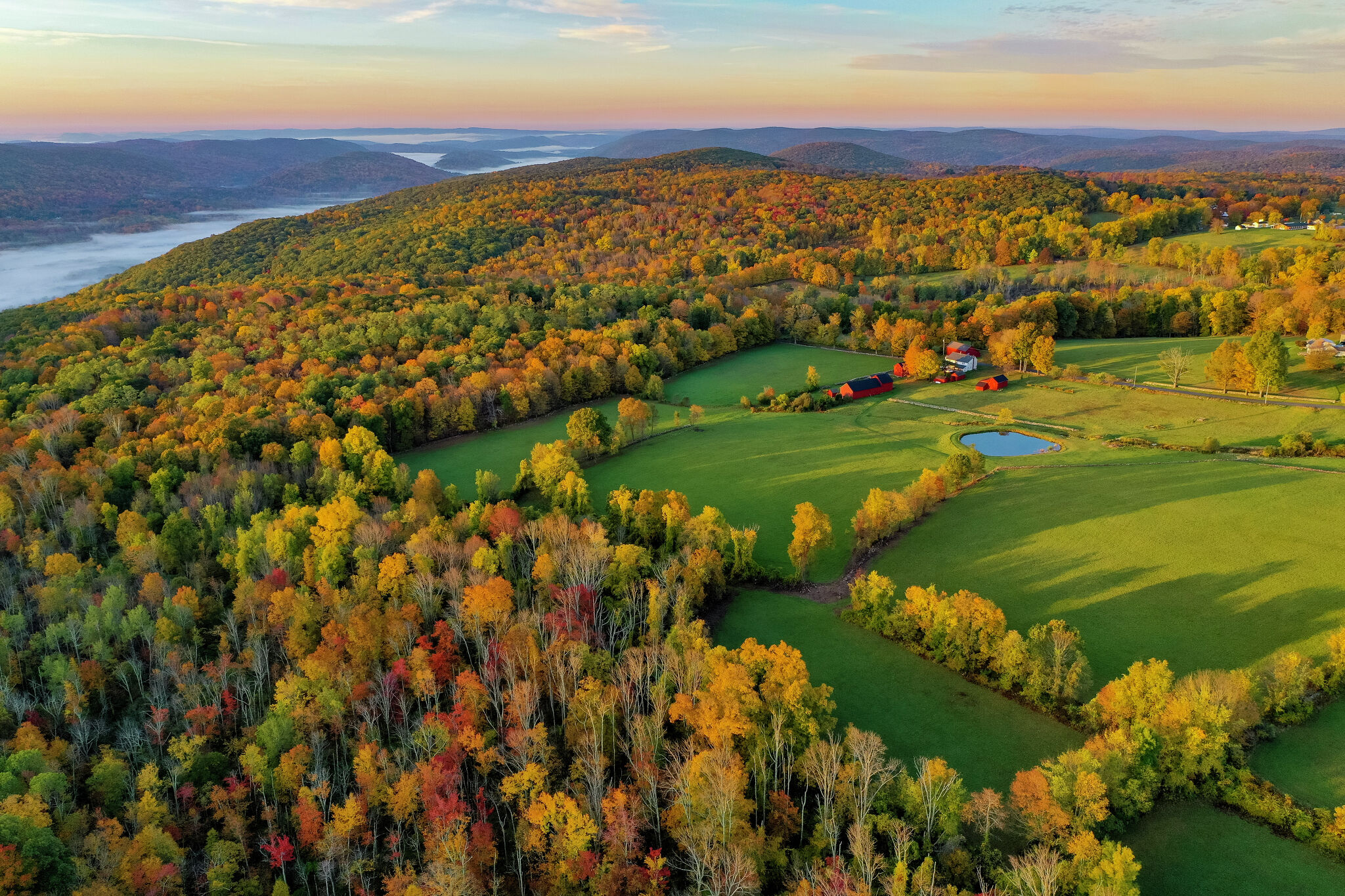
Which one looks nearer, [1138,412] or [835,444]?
[835,444]

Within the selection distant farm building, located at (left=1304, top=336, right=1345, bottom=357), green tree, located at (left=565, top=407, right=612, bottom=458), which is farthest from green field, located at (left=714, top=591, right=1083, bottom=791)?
distant farm building, located at (left=1304, top=336, right=1345, bottom=357)

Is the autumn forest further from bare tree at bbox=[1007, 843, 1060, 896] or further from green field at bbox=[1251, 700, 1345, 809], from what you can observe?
green field at bbox=[1251, 700, 1345, 809]

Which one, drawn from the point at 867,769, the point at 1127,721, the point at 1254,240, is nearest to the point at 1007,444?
the point at 1127,721

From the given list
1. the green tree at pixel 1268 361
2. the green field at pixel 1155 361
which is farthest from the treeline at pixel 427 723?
the green field at pixel 1155 361

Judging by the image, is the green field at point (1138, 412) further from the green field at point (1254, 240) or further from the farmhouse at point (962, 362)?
the green field at point (1254, 240)

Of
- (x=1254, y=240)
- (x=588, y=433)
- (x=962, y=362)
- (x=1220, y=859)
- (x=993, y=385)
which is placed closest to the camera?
(x=1220, y=859)

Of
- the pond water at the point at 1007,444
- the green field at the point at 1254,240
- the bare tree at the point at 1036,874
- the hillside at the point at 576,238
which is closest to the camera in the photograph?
the bare tree at the point at 1036,874

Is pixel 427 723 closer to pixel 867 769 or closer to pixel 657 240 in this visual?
pixel 867 769
